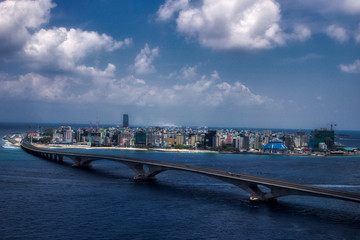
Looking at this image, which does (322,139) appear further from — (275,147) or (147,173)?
(147,173)

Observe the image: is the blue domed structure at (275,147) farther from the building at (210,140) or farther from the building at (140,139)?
the building at (140,139)

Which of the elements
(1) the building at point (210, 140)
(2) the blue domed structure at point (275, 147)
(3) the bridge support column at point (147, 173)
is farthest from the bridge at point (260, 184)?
(1) the building at point (210, 140)

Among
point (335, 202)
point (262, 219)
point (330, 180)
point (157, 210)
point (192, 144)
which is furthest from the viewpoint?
point (192, 144)

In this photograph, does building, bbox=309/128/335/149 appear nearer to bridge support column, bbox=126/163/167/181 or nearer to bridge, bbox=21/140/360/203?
bridge, bbox=21/140/360/203

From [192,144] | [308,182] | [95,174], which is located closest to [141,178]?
[95,174]

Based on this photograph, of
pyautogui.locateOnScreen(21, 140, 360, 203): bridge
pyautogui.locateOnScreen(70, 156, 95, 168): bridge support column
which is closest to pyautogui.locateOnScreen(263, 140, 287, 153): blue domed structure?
pyautogui.locateOnScreen(70, 156, 95, 168): bridge support column

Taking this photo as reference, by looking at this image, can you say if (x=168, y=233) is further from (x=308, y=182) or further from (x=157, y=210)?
(x=308, y=182)

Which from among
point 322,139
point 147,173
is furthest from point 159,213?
point 322,139

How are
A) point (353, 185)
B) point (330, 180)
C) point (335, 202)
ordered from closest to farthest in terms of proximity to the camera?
1. point (335, 202)
2. point (353, 185)
3. point (330, 180)
